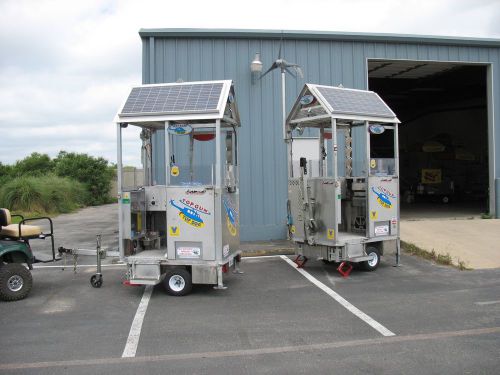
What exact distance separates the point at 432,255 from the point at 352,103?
3808 millimetres

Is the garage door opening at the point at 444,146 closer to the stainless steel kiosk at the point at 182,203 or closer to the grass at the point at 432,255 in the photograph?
the grass at the point at 432,255

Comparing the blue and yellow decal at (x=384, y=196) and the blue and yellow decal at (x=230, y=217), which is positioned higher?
the blue and yellow decal at (x=384, y=196)

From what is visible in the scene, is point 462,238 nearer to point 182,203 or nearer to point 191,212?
point 191,212

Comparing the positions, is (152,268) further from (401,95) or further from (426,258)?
(401,95)

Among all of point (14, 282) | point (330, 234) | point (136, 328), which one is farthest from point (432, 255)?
point (14, 282)

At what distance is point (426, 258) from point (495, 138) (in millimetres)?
6706

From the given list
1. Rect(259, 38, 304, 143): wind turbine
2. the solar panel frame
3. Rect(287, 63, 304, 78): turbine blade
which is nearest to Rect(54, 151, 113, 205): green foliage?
Rect(259, 38, 304, 143): wind turbine

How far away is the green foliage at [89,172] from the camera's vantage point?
30.2 metres

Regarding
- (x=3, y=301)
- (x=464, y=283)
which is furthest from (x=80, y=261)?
(x=464, y=283)

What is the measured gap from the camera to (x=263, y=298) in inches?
281

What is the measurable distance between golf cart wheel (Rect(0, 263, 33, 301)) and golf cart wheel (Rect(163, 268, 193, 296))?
213 cm

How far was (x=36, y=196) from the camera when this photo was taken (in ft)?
77.7

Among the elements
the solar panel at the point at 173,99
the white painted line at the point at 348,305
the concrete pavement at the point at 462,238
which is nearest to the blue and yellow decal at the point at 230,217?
the solar panel at the point at 173,99

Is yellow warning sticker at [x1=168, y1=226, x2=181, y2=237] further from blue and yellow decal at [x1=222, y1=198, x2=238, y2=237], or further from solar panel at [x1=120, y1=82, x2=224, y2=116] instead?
solar panel at [x1=120, y1=82, x2=224, y2=116]
